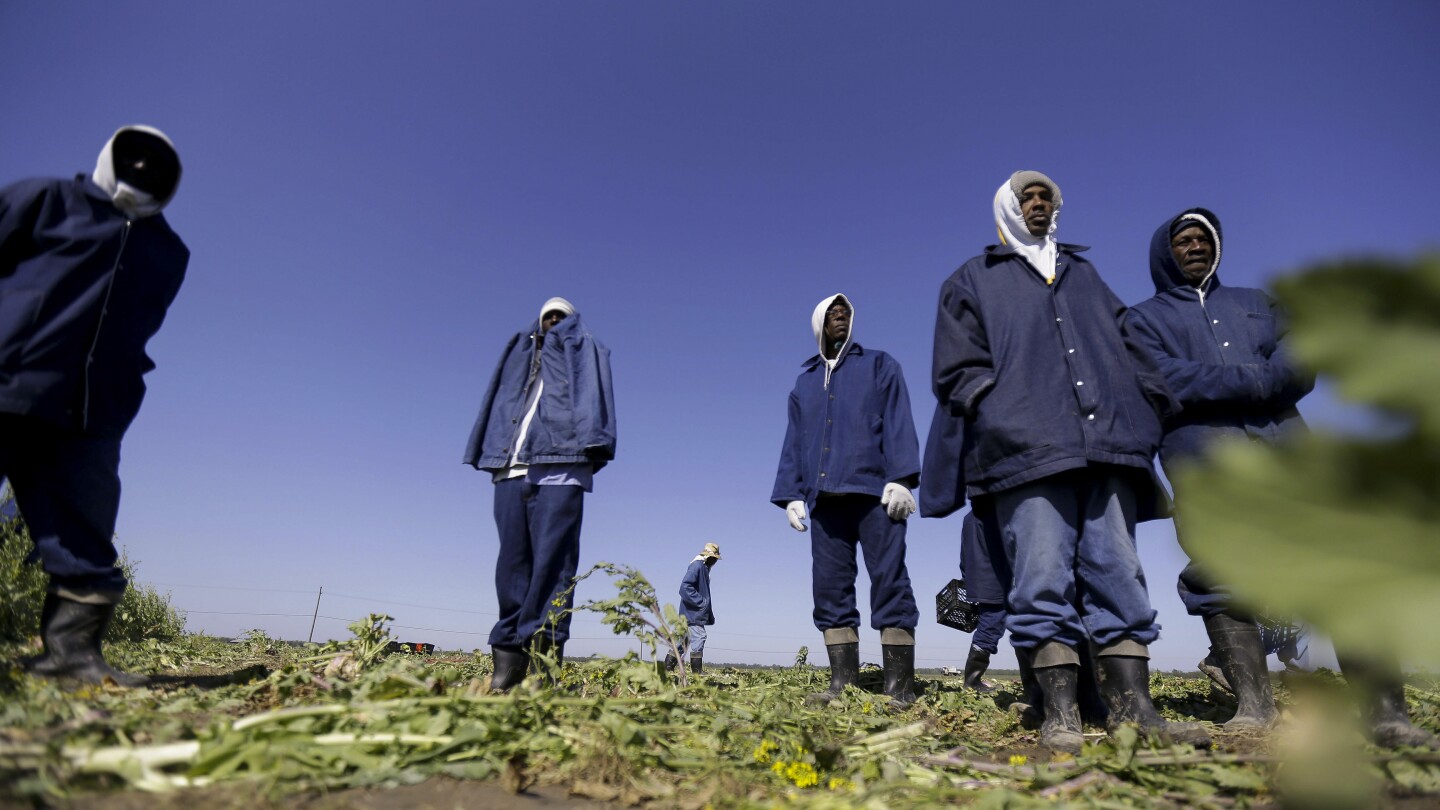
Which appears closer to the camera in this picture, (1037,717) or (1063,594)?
(1063,594)

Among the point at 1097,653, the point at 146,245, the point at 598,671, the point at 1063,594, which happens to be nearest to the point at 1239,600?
the point at 1063,594

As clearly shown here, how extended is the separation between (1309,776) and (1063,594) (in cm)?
327

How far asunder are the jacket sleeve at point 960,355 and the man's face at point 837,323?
2.25 metres

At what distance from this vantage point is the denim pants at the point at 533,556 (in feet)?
14.7

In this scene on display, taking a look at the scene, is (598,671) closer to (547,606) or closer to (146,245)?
(547,606)

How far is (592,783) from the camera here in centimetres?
202

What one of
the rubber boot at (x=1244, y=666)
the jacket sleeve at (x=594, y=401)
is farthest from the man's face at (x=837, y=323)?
the rubber boot at (x=1244, y=666)

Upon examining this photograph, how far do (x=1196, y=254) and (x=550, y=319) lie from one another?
4220 mm

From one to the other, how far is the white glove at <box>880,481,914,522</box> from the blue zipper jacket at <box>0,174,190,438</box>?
426 cm

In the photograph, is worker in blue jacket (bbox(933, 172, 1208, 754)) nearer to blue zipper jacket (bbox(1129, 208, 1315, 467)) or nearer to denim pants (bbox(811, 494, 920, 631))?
blue zipper jacket (bbox(1129, 208, 1315, 467))

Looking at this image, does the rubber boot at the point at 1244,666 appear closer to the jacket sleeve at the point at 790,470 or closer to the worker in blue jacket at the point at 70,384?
the jacket sleeve at the point at 790,470

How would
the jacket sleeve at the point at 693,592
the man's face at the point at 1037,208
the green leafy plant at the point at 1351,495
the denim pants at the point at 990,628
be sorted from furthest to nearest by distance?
the jacket sleeve at the point at 693,592 < the denim pants at the point at 990,628 < the man's face at the point at 1037,208 < the green leafy plant at the point at 1351,495

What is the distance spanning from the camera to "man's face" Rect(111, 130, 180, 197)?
3.60m

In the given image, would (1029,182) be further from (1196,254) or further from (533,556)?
(533,556)
